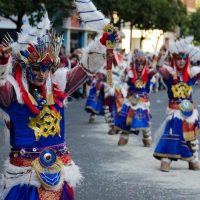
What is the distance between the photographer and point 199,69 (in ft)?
27.4

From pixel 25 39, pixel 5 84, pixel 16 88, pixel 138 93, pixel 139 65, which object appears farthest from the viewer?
pixel 138 93

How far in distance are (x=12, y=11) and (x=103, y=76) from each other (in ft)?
9.30

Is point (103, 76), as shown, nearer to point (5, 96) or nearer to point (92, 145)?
point (92, 145)

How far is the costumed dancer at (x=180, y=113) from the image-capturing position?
825 cm

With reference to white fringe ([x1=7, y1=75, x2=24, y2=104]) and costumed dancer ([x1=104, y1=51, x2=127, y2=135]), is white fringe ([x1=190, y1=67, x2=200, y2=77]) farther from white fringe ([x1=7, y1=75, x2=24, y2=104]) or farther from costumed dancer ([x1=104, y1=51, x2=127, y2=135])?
costumed dancer ([x1=104, y1=51, x2=127, y2=135])

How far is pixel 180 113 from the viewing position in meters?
8.32

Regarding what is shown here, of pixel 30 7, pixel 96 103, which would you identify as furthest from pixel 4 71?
pixel 30 7

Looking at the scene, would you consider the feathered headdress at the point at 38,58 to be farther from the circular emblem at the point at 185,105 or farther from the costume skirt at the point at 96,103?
the costume skirt at the point at 96,103

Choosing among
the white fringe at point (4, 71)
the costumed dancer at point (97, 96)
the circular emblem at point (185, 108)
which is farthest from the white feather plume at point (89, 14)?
the costumed dancer at point (97, 96)

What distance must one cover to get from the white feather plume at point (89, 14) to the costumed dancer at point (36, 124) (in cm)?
18

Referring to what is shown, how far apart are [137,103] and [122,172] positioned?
8.18 ft

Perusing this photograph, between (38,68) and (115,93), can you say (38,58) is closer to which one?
(38,68)

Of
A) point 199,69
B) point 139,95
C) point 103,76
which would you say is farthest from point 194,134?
→ point 103,76

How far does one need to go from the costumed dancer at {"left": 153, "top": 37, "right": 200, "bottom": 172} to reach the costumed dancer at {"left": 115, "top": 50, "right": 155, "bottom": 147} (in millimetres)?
2066
